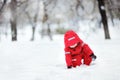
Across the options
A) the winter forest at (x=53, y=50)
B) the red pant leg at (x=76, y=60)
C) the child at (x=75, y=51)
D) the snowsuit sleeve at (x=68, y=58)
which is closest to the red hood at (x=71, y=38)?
the child at (x=75, y=51)

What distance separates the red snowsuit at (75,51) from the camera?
9.16 m

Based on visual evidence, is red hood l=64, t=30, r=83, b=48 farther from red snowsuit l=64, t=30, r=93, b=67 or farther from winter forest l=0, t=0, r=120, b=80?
winter forest l=0, t=0, r=120, b=80

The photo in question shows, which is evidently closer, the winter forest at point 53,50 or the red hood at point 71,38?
the winter forest at point 53,50

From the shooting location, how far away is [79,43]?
9.22 m

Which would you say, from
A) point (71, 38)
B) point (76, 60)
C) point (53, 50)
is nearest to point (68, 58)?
point (76, 60)

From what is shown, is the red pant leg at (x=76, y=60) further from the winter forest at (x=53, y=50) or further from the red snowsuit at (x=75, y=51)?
the winter forest at (x=53, y=50)

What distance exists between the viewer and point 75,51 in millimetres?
9234

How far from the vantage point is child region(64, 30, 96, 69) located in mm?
9147

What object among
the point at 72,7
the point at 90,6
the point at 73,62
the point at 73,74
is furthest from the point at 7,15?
the point at 73,74

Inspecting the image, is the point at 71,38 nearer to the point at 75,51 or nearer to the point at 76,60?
the point at 75,51

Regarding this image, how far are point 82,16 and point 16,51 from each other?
15755 mm

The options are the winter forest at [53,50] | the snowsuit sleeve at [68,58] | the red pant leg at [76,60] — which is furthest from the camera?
the red pant leg at [76,60]

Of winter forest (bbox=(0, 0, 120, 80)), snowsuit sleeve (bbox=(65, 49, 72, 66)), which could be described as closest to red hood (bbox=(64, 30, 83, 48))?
snowsuit sleeve (bbox=(65, 49, 72, 66))

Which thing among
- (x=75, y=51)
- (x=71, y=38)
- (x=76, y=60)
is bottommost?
(x=76, y=60)
